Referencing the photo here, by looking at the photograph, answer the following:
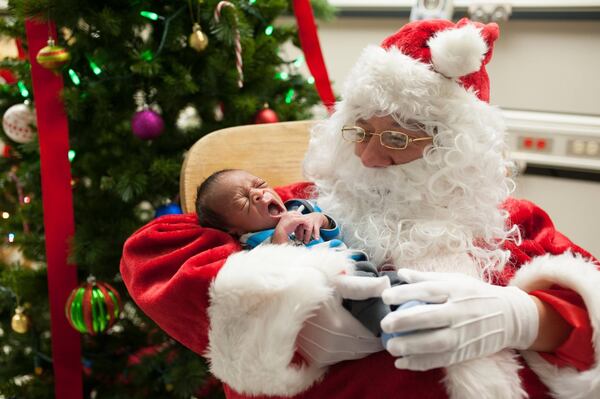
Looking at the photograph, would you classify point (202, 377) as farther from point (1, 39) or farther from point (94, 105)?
point (1, 39)

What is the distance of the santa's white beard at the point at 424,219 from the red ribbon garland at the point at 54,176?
858 millimetres

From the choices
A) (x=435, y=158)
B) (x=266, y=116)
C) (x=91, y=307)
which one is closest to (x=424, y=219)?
(x=435, y=158)

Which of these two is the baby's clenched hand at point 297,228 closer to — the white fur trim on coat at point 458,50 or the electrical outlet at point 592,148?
the white fur trim on coat at point 458,50

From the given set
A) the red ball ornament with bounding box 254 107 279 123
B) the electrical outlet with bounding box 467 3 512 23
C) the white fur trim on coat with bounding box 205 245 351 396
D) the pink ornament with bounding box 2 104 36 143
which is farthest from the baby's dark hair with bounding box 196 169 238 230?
the electrical outlet with bounding box 467 3 512 23

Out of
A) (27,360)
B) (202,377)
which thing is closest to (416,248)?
(202,377)

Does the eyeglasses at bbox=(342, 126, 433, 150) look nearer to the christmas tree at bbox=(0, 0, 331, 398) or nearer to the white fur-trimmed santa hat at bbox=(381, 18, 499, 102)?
the white fur-trimmed santa hat at bbox=(381, 18, 499, 102)

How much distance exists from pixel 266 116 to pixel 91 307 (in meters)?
0.75

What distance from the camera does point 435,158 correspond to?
1.16 meters

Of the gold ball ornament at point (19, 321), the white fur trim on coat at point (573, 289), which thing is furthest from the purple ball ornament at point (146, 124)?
the white fur trim on coat at point (573, 289)

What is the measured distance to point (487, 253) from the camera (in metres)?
1.14

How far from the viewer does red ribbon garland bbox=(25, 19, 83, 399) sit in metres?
1.57

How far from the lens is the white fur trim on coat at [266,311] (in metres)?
0.90

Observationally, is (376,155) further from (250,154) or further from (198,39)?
(198,39)

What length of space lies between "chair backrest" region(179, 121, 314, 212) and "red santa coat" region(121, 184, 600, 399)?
0.35m
